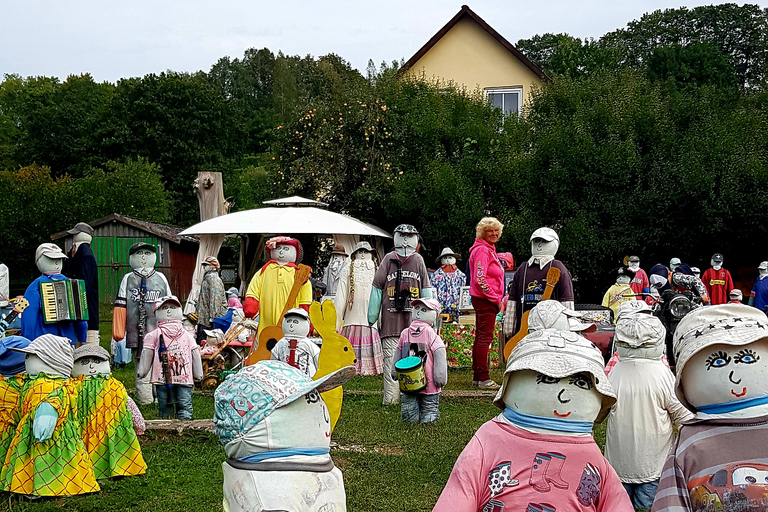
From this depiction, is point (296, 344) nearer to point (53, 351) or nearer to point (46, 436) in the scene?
point (53, 351)

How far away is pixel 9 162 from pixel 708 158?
36.6 m

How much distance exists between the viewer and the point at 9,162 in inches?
1654

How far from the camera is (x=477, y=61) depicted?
25.1 m

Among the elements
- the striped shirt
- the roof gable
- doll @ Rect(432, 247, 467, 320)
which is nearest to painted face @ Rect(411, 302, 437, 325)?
doll @ Rect(432, 247, 467, 320)

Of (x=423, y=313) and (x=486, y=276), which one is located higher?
(x=486, y=276)

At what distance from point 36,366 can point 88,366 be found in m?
0.58

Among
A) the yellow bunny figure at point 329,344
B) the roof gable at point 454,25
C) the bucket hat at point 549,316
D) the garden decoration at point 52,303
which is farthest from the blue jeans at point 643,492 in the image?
the roof gable at point 454,25

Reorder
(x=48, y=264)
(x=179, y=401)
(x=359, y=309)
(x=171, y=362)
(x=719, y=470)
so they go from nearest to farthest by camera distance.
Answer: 1. (x=719, y=470)
2. (x=171, y=362)
3. (x=179, y=401)
4. (x=48, y=264)
5. (x=359, y=309)

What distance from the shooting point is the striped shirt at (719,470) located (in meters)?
2.83

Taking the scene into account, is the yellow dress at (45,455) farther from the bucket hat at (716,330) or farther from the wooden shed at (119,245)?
the wooden shed at (119,245)

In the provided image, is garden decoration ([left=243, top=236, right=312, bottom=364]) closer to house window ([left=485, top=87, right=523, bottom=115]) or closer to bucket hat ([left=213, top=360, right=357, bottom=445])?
bucket hat ([left=213, top=360, right=357, bottom=445])

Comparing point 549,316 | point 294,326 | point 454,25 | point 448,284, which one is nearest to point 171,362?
point 294,326

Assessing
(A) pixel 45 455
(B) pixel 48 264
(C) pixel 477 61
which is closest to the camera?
(A) pixel 45 455

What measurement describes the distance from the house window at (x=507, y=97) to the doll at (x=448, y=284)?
497 inches
